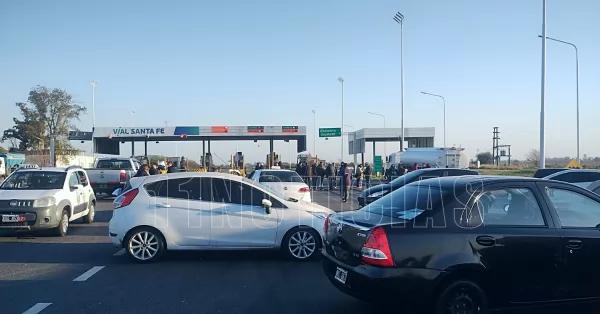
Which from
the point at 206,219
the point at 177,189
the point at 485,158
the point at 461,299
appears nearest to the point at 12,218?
the point at 177,189

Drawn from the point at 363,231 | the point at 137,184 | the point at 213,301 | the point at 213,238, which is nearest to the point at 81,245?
the point at 137,184

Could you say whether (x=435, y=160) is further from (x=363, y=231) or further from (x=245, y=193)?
(x=363, y=231)

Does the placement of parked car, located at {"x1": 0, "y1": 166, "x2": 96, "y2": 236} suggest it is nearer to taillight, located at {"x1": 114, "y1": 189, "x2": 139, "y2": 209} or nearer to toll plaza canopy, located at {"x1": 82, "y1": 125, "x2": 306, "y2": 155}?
taillight, located at {"x1": 114, "y1": 189, "x2": 139, "y2": 209}

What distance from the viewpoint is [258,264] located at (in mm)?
8609

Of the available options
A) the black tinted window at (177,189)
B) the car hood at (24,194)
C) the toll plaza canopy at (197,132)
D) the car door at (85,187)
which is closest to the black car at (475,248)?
the black tinted window at (177,189)

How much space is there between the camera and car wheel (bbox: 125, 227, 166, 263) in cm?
852

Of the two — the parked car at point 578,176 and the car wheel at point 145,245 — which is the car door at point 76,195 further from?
the parked car at point 578,176

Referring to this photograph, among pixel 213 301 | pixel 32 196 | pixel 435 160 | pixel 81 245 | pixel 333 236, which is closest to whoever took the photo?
pixel 333 236

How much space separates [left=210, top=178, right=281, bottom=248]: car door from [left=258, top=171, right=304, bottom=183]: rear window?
748 cm

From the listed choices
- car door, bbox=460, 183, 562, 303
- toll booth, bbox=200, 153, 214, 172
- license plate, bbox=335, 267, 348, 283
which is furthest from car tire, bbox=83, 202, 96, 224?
car door, bbox=460, 183, 562, 303

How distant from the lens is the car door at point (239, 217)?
8.67m

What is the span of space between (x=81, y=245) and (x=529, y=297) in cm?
863

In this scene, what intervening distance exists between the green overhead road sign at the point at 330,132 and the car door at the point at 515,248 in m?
45.7

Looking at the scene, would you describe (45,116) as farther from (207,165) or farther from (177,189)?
(177,189)
